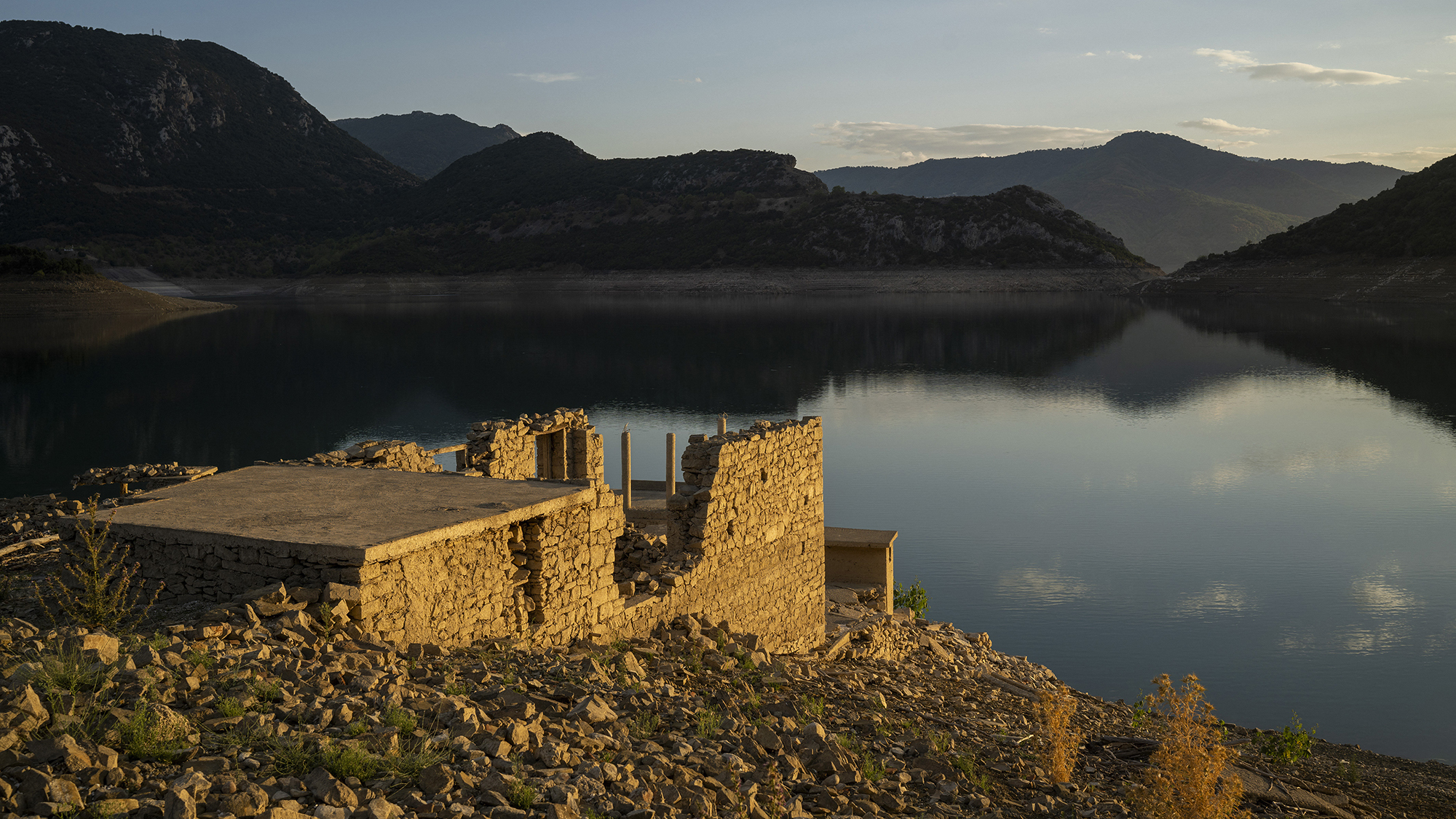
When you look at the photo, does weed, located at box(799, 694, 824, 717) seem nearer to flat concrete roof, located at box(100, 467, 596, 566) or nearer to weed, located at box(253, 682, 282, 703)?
flat concrete roof, located at box(100, 467, 596, 566)

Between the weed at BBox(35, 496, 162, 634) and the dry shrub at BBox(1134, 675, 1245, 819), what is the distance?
19.6 ft

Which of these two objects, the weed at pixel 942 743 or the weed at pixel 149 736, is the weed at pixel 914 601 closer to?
the weed at pixel 942 743

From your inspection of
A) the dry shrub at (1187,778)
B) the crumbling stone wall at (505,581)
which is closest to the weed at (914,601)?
the crumbling stone wall at (505,581)

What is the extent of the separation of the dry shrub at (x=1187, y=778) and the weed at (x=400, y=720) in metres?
4.29

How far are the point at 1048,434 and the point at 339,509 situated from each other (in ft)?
95.6

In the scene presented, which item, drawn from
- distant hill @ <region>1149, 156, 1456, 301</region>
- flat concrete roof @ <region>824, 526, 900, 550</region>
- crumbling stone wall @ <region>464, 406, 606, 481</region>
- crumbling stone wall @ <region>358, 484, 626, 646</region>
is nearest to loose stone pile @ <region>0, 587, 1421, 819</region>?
crumbling stone wall @ <region>358, 484, 626, 646</region>

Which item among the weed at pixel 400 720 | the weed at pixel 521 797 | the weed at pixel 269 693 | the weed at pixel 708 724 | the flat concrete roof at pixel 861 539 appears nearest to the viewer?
the weed at pixel 521 797

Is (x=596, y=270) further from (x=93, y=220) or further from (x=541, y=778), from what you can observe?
(x=541, y=778)

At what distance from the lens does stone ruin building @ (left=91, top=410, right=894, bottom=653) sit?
6.75 metres

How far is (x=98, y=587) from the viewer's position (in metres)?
6.23

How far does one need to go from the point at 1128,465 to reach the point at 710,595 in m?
21.5

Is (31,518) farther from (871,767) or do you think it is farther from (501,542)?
(871,767)

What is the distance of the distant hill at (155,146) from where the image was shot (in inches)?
4414

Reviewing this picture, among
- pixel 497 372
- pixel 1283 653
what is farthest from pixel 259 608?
pixel 497 372
